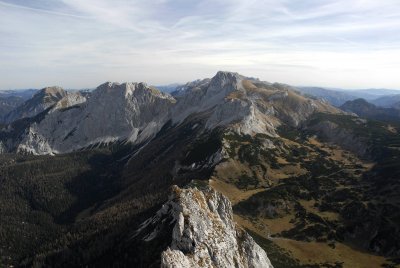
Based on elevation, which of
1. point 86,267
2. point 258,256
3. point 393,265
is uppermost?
point 258,256

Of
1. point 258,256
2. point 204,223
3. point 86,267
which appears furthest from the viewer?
point 86,267

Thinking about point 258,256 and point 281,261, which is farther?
point 281,261

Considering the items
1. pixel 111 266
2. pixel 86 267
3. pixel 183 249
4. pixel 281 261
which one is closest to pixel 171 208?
pixel 183 249

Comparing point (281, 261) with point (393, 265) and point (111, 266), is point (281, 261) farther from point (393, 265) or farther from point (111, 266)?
point (111, 266)

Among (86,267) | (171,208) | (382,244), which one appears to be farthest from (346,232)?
(86,267)

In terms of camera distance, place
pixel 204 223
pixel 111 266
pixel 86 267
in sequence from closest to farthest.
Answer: pixel 204 223 → pixel 111 266 → pixel 86 267

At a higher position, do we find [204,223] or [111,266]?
[204,223]

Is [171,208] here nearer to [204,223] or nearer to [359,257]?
[204,223]
